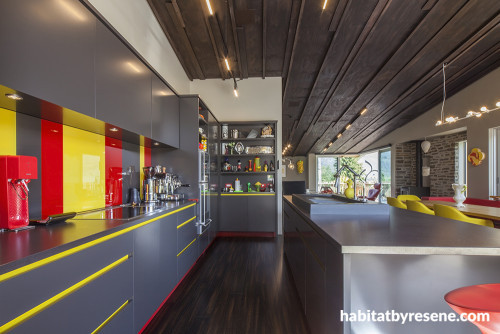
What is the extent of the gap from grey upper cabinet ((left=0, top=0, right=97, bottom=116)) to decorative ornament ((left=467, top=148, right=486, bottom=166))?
7156 millimetres

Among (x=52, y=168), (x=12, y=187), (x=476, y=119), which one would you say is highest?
(x=476, y=119)

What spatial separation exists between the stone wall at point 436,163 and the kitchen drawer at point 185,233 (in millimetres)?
7428

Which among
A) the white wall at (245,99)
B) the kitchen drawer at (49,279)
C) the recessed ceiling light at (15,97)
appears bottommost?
the kitchen drawer at (49,279)

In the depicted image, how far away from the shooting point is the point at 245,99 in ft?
16.5

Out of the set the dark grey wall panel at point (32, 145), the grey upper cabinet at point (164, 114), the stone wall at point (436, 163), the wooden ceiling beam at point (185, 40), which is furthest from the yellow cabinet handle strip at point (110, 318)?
the stone wall at point (436, 163)

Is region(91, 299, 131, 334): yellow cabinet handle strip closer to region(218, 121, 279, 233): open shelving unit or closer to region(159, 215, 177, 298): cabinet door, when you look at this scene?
region(159, 215, 177, 298): cabinet door

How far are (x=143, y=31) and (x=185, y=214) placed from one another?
8.54 feet

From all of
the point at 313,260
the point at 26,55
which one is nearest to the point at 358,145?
the point at 313,260

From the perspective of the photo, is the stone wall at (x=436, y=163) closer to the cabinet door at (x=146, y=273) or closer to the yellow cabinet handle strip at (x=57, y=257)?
the cabinet door at (x=146, y=273)

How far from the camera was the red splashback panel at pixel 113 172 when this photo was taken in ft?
7.80

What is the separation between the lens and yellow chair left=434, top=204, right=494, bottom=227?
2.38m

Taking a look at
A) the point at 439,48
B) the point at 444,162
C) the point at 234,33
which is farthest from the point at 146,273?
the point at 444,162

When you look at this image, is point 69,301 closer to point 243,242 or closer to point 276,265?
point 276,265

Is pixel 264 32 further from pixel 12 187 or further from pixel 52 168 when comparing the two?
pixel 12 187
